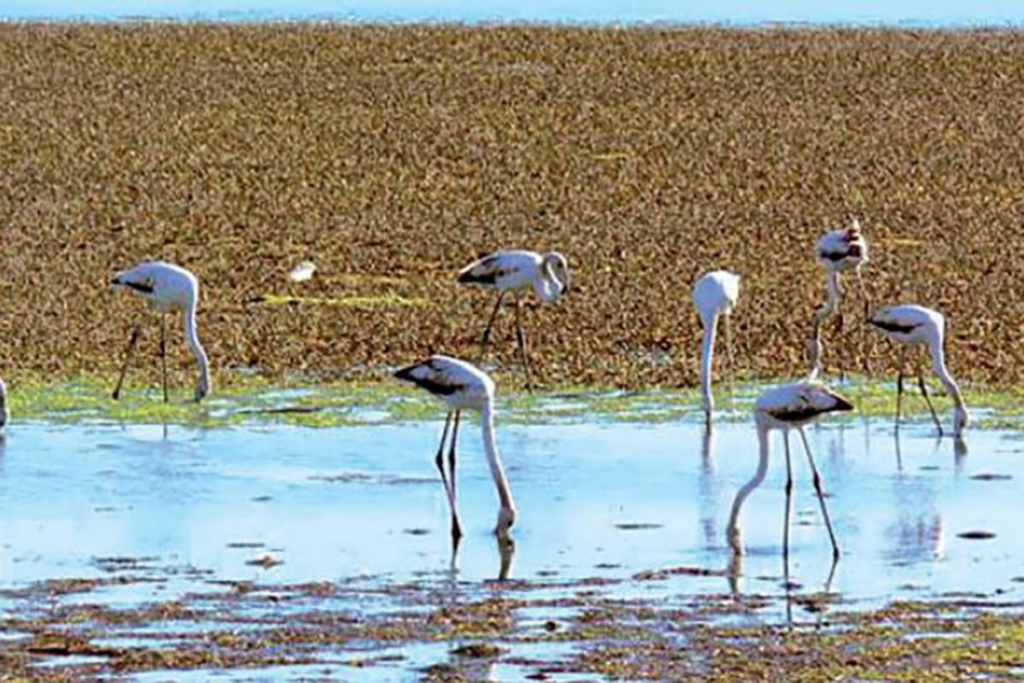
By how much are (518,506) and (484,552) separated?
43.1 inches

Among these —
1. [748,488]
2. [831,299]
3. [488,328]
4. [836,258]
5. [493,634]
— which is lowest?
[493,634]

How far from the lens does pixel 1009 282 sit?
18828 mm

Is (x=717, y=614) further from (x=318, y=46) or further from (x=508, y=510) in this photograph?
(x=318, y=46)

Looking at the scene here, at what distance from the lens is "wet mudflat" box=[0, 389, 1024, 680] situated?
29.3ft

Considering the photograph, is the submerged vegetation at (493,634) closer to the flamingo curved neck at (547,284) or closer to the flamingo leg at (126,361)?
the flamingo leg at (126,361)

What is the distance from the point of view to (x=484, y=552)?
35.4 ft

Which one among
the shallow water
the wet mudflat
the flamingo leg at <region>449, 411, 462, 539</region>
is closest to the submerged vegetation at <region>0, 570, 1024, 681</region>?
the wet mudflat

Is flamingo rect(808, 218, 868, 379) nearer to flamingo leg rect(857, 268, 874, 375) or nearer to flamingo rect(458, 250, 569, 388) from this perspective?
flamingo leg rect(857, 268, 874, 375)

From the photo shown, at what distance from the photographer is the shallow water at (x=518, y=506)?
10.3 metres

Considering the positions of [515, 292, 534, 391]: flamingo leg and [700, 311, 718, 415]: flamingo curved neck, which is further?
[515, 292, 534, 391]: flamingo leg

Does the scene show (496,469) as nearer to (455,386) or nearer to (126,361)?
(455,386)

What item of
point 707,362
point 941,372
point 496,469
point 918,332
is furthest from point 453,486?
point 918,332

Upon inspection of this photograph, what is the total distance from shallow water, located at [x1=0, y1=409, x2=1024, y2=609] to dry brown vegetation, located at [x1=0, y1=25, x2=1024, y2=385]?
209 centimetres

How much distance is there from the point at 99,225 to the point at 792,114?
1110 centimetres
